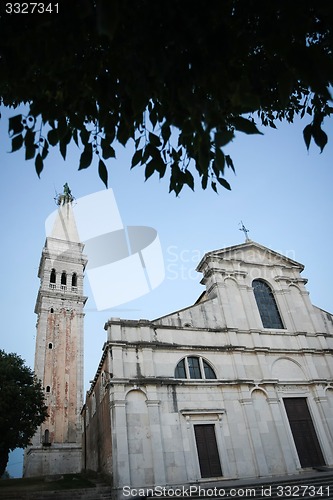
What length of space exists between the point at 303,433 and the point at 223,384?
509cm

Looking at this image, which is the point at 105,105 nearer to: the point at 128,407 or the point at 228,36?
the point at 228,36

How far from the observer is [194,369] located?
19.0 metres

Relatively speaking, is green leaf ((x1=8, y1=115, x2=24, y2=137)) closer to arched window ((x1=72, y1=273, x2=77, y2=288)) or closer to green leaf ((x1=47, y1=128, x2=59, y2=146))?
green leaf ((x1=47, y1=128, x2=59, y2=146))

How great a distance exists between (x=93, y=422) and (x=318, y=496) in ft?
54.3

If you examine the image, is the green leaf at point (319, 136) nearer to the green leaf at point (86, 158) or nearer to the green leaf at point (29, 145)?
the green leaf at point (86, 158)

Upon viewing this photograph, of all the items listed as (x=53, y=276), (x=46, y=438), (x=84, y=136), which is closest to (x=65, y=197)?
(x=53, y=276)

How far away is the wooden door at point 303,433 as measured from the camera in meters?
18.1

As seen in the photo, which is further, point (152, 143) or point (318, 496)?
point (318, 496)

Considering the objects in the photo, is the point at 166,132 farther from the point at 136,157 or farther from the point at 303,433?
the point at 303,433

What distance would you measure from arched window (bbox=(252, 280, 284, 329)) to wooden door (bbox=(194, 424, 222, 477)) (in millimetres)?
7578

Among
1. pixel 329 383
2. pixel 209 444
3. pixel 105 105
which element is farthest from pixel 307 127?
pixel 329 383

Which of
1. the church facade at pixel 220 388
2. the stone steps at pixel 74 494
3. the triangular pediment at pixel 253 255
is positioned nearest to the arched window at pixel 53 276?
the church facade at pixel 220 388

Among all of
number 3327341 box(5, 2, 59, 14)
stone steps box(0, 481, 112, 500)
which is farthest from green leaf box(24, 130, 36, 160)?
stone steps box(0, 481, 112, 500)

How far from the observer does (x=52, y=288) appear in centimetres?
4097
